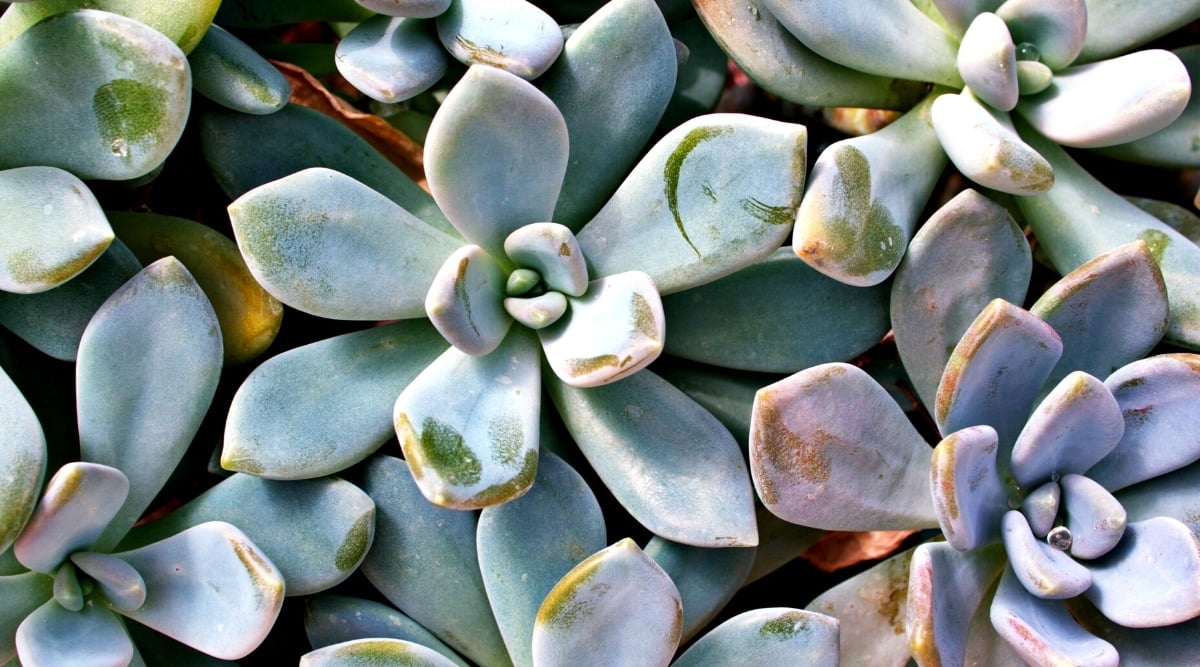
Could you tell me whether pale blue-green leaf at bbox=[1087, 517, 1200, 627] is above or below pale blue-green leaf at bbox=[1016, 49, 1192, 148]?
below

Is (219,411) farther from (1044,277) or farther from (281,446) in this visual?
(1044,277)

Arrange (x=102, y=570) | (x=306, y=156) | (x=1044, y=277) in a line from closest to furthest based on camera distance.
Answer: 1. (x=102, y=570)
2. (x=306, y=156)
3. (x=1044, y=277)

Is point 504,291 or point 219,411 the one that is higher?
point 504,291

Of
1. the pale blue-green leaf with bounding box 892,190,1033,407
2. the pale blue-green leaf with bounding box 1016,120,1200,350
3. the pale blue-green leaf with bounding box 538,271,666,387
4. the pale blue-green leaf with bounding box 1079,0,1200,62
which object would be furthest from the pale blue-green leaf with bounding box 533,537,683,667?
the pale blue-green leaf with bounding box 1079,0,1200,62

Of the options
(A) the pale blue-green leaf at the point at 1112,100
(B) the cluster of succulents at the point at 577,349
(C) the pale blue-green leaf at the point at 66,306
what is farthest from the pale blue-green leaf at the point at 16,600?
(A) the pale blue-green leaf at the point at 1112,100

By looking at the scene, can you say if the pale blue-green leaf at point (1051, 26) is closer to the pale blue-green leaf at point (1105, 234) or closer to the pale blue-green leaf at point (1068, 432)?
the pale blue-green leaf at point (1105, 234)

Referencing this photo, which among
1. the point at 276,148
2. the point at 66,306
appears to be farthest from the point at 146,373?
the point at 276,148

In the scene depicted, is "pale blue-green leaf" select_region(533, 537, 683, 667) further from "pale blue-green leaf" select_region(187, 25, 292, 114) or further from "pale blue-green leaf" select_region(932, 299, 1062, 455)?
"pale blue-green leaf" select_region(187, 25, 292, 114)

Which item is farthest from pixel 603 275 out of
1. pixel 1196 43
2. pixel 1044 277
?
pixel 1196 43
